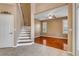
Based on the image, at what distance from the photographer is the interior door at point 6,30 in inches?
249

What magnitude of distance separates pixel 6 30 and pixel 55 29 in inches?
235

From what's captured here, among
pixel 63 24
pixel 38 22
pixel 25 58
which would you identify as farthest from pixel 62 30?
pixel 25 58

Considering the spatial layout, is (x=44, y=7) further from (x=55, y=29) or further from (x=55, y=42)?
(x=55, y=29)

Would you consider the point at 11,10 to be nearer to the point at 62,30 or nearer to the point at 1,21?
the point at 1,21

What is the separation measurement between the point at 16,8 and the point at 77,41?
3.64 metres

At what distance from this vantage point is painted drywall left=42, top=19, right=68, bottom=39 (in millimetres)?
10791

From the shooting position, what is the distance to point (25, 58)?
112 centimetres

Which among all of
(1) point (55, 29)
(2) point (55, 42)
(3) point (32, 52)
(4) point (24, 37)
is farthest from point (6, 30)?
(1) point (55, 29)

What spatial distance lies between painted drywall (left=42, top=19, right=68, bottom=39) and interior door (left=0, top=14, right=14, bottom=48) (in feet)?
16.6

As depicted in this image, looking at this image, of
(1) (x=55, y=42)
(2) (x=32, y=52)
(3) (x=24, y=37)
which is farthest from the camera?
(1) (x=55, y=42)

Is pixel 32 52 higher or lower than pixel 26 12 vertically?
lower

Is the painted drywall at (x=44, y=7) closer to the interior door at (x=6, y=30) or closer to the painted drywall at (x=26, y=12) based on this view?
the painted drywall at (x=26, y=12)

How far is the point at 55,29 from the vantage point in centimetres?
1152

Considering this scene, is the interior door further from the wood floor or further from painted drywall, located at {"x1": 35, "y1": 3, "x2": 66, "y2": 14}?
the wood floor
